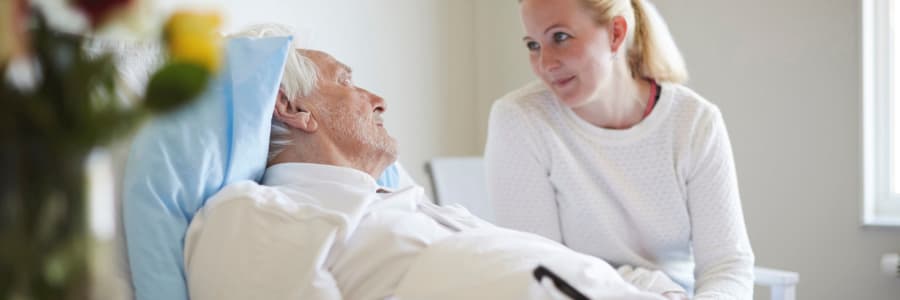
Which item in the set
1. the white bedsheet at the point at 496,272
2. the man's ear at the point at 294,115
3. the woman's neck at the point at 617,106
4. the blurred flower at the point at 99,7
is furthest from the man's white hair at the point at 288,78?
the blurred flower at the point at 99,7

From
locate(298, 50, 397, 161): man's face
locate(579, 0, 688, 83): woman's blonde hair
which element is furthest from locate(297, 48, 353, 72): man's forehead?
locate(579, 0, 688, 83): woman's blonde hair

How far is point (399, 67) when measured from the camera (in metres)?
3.19

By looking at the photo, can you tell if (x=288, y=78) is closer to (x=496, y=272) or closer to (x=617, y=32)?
(x=496, y=272)

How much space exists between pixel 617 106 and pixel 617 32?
0.53 feet

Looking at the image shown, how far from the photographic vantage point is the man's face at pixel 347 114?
152 cm

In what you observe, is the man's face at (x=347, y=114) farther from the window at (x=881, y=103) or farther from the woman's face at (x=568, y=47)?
the window at (x=881, y=103)

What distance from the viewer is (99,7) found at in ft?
1.26

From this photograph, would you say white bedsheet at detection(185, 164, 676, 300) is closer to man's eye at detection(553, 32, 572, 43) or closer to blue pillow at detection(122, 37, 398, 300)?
blue pillow at detection(122, 37, 398, 300)

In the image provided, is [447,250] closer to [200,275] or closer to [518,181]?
[200,275]

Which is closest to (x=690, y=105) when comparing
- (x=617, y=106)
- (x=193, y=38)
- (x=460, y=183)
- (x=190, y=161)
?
(x=617, y=106)

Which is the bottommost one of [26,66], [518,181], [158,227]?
[518,181]

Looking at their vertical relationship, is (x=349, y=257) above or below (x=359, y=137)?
below

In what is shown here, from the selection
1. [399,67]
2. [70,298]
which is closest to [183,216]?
[70,298]

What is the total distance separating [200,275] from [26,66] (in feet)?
2.70
